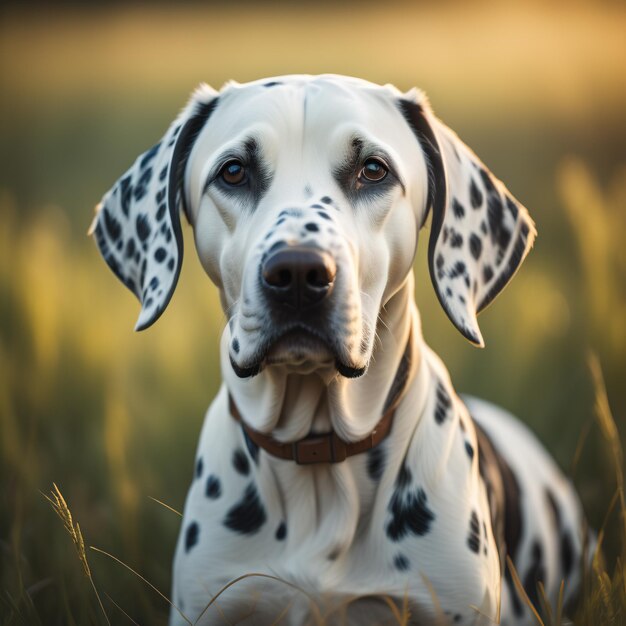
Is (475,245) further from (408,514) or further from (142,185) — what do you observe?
(142,185)

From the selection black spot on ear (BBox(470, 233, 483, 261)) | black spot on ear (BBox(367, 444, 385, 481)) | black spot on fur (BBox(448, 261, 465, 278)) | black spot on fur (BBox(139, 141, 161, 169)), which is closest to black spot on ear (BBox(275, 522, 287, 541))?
black spot on ear (BBox(367, 444, 385, 481))

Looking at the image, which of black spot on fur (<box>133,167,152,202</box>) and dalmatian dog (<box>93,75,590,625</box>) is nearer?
dalmatian dog (<box>93,75,590,625</box>)

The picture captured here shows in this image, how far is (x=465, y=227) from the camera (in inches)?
108

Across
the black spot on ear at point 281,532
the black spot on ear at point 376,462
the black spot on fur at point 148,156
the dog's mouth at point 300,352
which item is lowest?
the black spot on ear at point 281,532

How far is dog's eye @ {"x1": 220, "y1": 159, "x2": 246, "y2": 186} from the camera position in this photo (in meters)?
2.56

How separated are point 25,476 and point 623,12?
366cm

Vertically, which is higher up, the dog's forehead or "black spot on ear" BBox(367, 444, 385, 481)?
the dog's forehead

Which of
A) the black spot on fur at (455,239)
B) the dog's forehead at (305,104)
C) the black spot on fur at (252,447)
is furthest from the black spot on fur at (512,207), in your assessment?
the black spot on fur at (252,447)

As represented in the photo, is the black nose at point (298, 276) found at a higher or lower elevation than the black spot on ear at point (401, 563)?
higher

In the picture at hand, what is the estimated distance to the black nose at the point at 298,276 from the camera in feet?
6.94

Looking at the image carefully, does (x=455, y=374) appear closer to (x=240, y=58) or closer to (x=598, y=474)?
(x=598, y=474)

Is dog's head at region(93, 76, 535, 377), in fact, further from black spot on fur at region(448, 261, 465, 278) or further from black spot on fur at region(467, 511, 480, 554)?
black spot on fur at region(467, 511, 480, 554)

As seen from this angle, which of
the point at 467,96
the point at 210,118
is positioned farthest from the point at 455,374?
the point at 210,118

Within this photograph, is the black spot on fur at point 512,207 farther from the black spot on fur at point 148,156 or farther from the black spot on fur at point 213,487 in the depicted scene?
the black spot on fur at point 213,487
